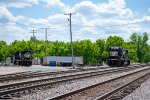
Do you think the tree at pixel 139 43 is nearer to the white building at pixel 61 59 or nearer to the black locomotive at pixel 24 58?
the white building at pixel 61 59

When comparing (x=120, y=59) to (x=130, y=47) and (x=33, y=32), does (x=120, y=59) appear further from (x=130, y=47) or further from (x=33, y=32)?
(x=130, y=47)

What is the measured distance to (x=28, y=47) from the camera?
14900 centimetres

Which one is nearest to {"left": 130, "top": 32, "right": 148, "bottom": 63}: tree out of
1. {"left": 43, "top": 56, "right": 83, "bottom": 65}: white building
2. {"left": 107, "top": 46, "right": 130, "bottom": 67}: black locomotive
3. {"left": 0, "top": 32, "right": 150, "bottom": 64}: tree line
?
{"left": 0, "top": 32, "right": 150, "bottom": 64}: tree line

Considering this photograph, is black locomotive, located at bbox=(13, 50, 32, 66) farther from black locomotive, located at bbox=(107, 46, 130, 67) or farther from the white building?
black locomotive, located at bbox=(107, 46, 130, 67)

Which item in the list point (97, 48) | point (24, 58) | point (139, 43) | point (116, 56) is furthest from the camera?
point (139, 43)

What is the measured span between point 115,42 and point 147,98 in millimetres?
119447

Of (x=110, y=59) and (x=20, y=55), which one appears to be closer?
(x=110, y=59)

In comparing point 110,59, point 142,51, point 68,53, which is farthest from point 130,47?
point 110,59

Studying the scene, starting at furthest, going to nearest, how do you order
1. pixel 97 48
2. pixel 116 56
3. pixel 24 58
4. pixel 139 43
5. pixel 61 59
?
pixel 139 43, pixel 97 48, pixel 61 59, pixel 24 58, pixel 116 56

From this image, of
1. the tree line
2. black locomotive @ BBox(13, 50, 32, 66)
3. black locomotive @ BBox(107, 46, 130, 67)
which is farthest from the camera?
the tree line

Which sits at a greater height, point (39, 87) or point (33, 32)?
point (33, 32)

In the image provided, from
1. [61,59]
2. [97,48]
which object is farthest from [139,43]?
[61,59]

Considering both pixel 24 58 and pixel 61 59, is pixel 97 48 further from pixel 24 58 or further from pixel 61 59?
pixel 24 58

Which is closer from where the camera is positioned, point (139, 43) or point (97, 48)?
point (97, 48)
